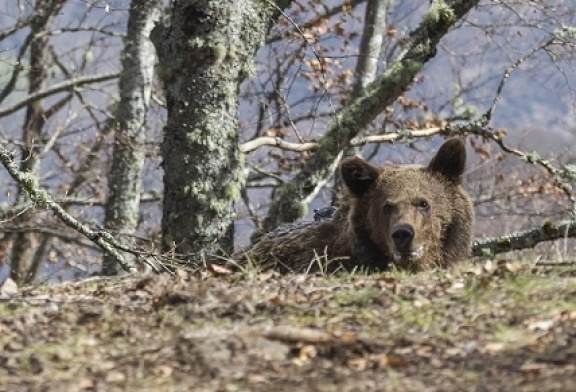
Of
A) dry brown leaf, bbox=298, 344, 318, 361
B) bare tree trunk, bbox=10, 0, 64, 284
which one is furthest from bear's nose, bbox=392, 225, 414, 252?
bare tree trunk, bbox=10, 0, 64, 284

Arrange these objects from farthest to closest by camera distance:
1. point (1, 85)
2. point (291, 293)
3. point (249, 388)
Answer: point (1, 85) → point (291, 293) → point (249, 388)

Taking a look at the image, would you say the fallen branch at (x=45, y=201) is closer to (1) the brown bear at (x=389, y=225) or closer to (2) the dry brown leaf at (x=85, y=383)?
(1) the brown bear at (x=389, y=225)

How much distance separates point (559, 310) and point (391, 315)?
2.38 feet

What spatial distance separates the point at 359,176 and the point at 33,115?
47.6 ft

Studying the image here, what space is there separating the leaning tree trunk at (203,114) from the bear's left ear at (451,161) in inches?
93.6

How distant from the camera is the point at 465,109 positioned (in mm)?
17766

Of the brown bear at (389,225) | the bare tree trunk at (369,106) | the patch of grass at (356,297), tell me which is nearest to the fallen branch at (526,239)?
the brown bear at (389,225)

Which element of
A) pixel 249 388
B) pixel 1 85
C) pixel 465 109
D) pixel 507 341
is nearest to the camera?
pixel 249 388

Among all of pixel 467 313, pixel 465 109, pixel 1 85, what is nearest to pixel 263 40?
pixel 467 313

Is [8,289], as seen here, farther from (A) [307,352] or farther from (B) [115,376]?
(A) [307,352]

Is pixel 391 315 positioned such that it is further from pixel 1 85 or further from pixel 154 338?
pixel 1 85

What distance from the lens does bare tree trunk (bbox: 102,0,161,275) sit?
1559cm

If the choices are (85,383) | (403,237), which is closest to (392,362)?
(85,383)

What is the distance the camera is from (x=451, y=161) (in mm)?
8484
